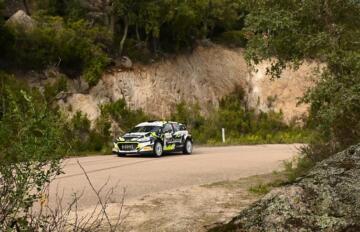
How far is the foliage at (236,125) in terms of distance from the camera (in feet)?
121

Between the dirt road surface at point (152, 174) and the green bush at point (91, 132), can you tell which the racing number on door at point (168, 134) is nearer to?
the dirt road surface at point (152, 174)

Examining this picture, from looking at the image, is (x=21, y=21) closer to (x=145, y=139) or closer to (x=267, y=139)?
(x=145, y=139)

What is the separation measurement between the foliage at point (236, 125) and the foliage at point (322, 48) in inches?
796

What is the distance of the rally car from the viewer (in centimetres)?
2319

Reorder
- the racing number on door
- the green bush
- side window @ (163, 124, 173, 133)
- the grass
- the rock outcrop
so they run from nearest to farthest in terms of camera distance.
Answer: the rock outcrop
the racing number on door
side window @ (163, 124, 173, 133)
the green bush
the grass

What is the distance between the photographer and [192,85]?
43.8 m

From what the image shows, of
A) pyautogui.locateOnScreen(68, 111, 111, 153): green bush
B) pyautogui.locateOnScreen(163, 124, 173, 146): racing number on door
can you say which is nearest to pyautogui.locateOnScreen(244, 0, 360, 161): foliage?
pyautogui.locateOnScreen(163, 124, 173, 146): racing number on door

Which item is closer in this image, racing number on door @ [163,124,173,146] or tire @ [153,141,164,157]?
tire @ [153,141,164,157]

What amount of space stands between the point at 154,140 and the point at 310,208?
65.9 ft

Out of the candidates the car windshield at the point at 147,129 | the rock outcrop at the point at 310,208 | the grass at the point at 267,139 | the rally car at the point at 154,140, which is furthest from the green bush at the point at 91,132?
the rock outcrop at the point at 310,208

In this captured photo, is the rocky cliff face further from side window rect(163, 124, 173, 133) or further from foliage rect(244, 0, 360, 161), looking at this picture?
foliage rect(244, 0, 360, 161)

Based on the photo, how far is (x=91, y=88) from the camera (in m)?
36.0

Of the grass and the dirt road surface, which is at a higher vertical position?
the dirt road surface

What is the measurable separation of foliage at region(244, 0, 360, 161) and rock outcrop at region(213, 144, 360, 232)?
8445mm
